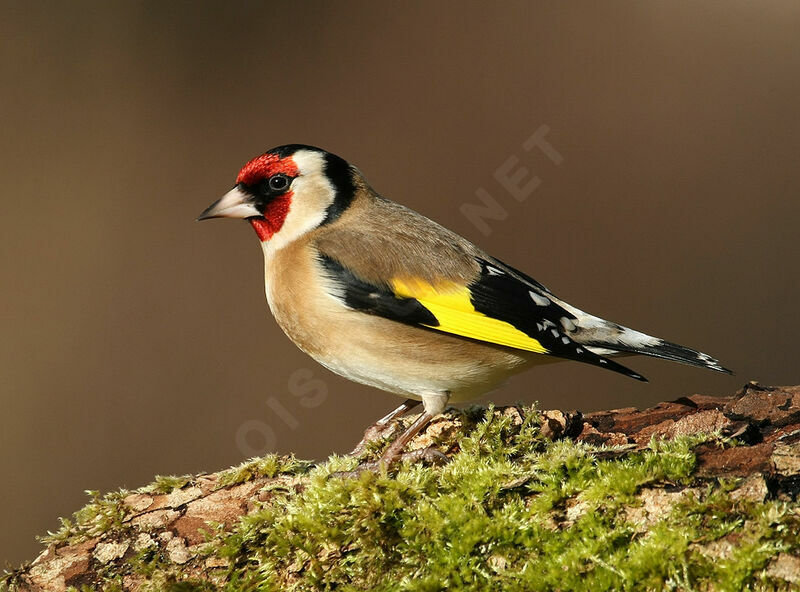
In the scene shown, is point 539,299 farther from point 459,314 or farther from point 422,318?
point 422,318

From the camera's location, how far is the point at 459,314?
3.57m

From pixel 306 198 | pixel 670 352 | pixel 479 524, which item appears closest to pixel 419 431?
pixel 479 524

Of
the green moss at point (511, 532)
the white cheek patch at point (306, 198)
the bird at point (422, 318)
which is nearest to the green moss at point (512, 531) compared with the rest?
the green moss at point (511, 532)

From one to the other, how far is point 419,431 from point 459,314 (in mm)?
565

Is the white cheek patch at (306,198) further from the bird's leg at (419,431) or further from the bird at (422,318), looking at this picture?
the bird's leg at (419,431)

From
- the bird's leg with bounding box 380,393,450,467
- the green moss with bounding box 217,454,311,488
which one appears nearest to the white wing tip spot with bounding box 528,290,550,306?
the bird's leg with bounding box 380,393,450,467

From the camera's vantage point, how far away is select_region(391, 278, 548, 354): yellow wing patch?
3.50m

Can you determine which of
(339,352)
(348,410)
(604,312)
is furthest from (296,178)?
(604,312)

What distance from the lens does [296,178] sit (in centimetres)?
418

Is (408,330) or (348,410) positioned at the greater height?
(408,330)

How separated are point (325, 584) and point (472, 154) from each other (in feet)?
17.2

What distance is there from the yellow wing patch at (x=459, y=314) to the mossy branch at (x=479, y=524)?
1.88 ft

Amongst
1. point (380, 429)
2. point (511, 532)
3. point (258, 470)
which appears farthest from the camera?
point (380, 429)

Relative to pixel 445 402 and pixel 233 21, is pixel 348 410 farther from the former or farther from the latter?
pixel 233 21
